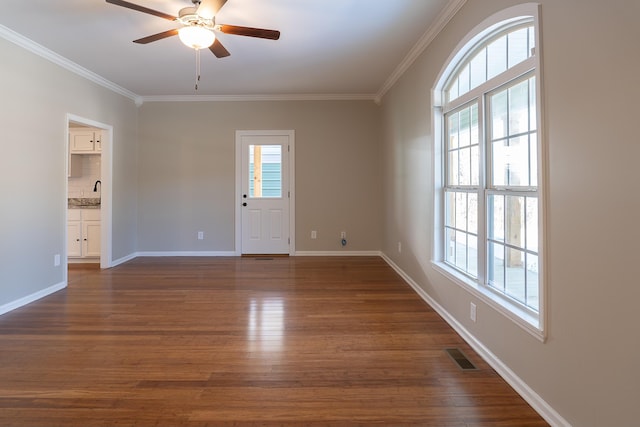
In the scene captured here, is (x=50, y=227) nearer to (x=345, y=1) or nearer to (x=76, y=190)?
(x=76, y=190)

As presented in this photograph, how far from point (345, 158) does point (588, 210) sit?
4581 mm

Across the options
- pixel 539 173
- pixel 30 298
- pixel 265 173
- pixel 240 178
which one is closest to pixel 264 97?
pixel 265 173

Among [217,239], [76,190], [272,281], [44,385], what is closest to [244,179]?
[217,239]

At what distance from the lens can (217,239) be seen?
19.4 feet

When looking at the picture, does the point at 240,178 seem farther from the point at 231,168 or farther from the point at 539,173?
the point at 539,173

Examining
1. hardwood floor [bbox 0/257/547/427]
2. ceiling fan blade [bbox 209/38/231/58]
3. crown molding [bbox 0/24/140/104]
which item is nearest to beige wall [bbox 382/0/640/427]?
hardwood floor [bbox 0/257/547/427]

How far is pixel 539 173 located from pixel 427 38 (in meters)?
2.20

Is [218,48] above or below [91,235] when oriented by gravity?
above

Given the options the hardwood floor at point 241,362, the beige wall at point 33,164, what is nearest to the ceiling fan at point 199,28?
the beige wall at point 33,164

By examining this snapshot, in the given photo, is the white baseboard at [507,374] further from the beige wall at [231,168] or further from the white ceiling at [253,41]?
the beige wall at [231,168]

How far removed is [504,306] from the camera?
2.08 m

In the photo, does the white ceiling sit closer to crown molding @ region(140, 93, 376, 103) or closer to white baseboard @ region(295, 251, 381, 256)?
crown molding @ region(140, 93, 376, 103)

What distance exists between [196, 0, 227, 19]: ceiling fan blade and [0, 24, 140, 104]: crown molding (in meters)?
2.16

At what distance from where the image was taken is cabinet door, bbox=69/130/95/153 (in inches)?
206
